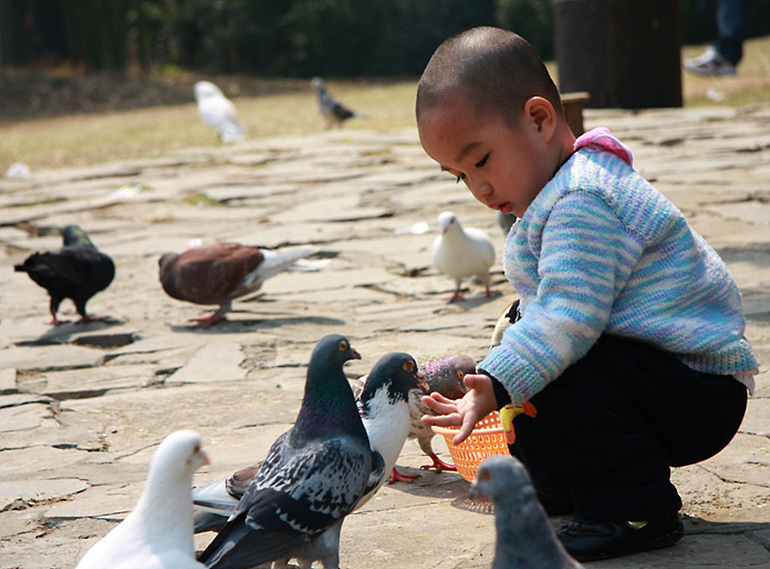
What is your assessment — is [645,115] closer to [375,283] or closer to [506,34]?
[375,283]

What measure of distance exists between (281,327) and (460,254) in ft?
3.38

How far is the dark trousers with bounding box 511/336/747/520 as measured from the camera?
230cm

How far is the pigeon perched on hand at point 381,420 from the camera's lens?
8.13 feet

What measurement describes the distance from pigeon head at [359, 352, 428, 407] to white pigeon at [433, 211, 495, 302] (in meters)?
2.41

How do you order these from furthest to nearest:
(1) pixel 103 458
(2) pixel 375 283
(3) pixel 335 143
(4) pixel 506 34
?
1. (3) pixel 335 143
2. (2) pixel 375 283
3. (1) pixel 103 458
4. (4) pixel 506 34

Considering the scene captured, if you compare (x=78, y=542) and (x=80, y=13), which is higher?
(x=80, y=13)

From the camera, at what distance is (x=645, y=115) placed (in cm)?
1057

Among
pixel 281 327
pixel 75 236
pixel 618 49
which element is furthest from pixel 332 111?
pixel 281 327

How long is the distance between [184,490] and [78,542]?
716 millimetres

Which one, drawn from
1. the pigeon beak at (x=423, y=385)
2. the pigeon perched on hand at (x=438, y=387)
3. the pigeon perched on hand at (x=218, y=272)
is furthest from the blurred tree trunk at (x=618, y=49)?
the pigeon beak at (x=423, y=385)

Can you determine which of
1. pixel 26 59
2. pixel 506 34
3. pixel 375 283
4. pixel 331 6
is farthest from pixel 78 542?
pixel 26 59

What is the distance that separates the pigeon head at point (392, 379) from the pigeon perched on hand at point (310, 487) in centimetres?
24

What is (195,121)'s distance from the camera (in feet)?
53.4

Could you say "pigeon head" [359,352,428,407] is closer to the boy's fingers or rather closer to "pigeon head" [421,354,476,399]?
"pigeon head" [421,354,476,399]
